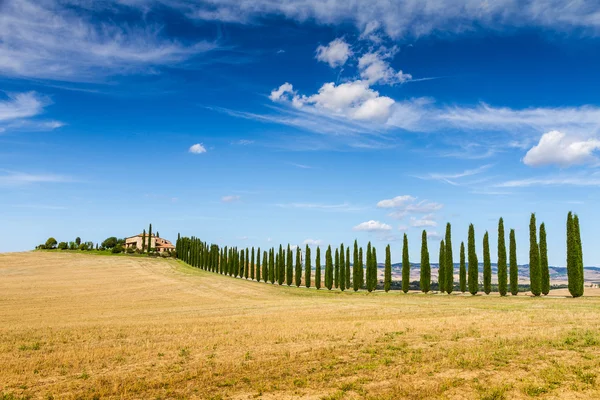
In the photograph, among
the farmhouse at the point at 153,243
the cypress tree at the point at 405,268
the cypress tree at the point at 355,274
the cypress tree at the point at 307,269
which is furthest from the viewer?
the farmhouse at the point at 153,243

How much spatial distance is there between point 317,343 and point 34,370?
36.4 ft

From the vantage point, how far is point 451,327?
2356 centimetres

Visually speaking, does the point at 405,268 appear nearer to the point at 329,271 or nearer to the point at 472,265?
the point at 472,265

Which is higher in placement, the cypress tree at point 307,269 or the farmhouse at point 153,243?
the farmhouse at point 153,243

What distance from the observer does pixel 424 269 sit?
6531 centimetres

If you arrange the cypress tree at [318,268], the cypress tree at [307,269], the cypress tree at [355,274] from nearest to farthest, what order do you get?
the cypress tree at [355,274] < the cypress tree at [318,268] < the cypress tree at [307,269]

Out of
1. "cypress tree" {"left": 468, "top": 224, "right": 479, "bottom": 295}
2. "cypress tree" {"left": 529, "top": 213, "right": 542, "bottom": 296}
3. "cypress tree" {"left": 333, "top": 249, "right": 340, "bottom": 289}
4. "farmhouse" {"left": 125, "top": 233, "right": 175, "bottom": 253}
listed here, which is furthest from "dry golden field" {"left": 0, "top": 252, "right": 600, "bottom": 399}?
"farmhouse" {"left": 125, "top": 233, "right": 175, "bottom": 253}

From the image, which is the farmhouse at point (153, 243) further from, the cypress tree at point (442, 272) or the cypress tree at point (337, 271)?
the cypress tree at point (442, 272)

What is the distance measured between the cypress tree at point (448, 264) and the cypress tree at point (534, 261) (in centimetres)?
1039

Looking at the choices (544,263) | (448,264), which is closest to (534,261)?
(544,263)

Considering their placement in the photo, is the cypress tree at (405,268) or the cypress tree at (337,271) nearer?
the cypress tree at (405,268)

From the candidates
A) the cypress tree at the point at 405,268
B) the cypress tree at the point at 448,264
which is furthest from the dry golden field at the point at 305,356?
the cypress tree at the point at 405,268

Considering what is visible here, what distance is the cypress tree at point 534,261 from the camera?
53.9 m

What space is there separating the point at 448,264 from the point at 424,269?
143 inches
